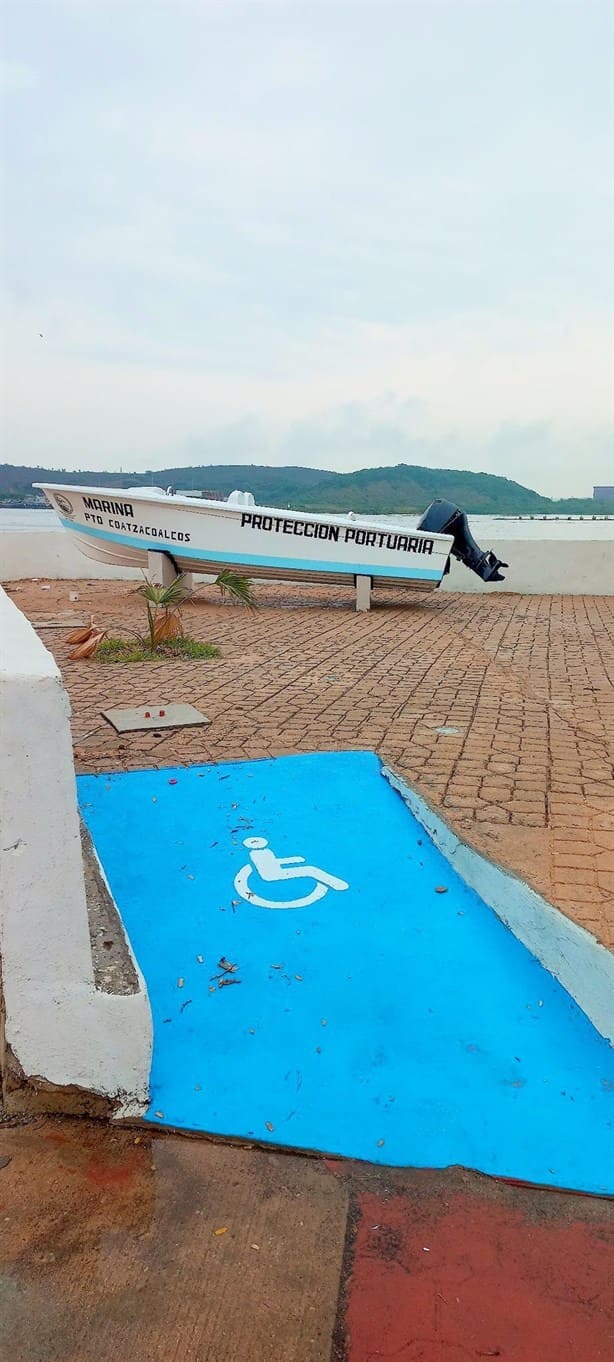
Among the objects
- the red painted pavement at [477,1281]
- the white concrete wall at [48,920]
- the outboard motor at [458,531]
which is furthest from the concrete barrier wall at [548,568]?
the red painted pavement at [477,1281]

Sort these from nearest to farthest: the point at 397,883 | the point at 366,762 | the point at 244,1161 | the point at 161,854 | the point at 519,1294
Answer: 1. the point at 519,1294
2. the point at 244,1161
3. the point at 397,883
4. the point at 161,854
5. the point at 366,762

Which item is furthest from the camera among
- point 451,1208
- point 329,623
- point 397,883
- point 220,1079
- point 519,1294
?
point 329,623

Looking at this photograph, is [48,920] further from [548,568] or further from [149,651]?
[548,568]

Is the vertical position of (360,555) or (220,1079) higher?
(360,555)

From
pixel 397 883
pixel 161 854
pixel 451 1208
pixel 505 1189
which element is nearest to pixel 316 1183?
pixel 451 1208

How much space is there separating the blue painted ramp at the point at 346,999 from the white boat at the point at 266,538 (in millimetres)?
8031

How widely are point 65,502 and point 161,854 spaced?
33.3 ft

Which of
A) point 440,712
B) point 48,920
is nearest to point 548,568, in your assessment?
point 440,712

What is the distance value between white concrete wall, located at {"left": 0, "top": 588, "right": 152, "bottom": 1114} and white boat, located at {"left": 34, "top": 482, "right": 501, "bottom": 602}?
9.68m

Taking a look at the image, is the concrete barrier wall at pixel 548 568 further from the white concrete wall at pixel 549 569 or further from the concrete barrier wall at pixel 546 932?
the concrete barrier wall at pixel 546 932

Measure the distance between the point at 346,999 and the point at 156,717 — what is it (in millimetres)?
3331

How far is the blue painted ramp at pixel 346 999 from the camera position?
2.33m

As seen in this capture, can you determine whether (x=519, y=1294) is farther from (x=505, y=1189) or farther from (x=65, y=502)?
(x=65, y=502)

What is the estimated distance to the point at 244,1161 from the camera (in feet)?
7.23
